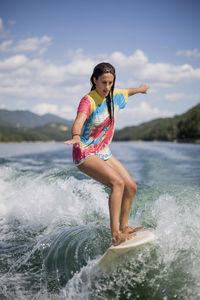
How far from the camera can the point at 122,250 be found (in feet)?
10.3

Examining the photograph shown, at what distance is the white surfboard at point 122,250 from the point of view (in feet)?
10.2

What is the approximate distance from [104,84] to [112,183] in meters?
1.18

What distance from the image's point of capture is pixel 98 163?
3.30 meters

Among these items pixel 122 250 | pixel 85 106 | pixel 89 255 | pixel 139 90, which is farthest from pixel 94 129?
pixel 89 255

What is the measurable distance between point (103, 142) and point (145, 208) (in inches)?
118

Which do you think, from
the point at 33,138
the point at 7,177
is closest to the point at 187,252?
the point at 7,177

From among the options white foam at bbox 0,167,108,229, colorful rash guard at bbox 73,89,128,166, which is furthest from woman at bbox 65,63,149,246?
white foam at bbox 0,167,108,229

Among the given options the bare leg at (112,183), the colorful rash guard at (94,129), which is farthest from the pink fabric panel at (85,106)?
the bare leg at (112,183)

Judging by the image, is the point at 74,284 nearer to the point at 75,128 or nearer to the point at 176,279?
the point at 176,279

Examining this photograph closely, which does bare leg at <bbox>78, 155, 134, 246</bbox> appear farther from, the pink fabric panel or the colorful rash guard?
the pink fabric panel

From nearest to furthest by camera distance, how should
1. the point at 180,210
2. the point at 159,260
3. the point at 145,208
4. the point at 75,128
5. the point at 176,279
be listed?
1. the point at 75,128
2. the point at 176,279
3. the point at 159,260
4. the point at 180,210
5. the point at 145,208

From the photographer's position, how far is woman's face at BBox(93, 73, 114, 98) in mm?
3307

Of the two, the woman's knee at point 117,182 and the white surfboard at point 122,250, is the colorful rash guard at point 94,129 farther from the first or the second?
the white surfboard at point 122,250

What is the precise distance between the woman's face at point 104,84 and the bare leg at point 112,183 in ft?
2.56
